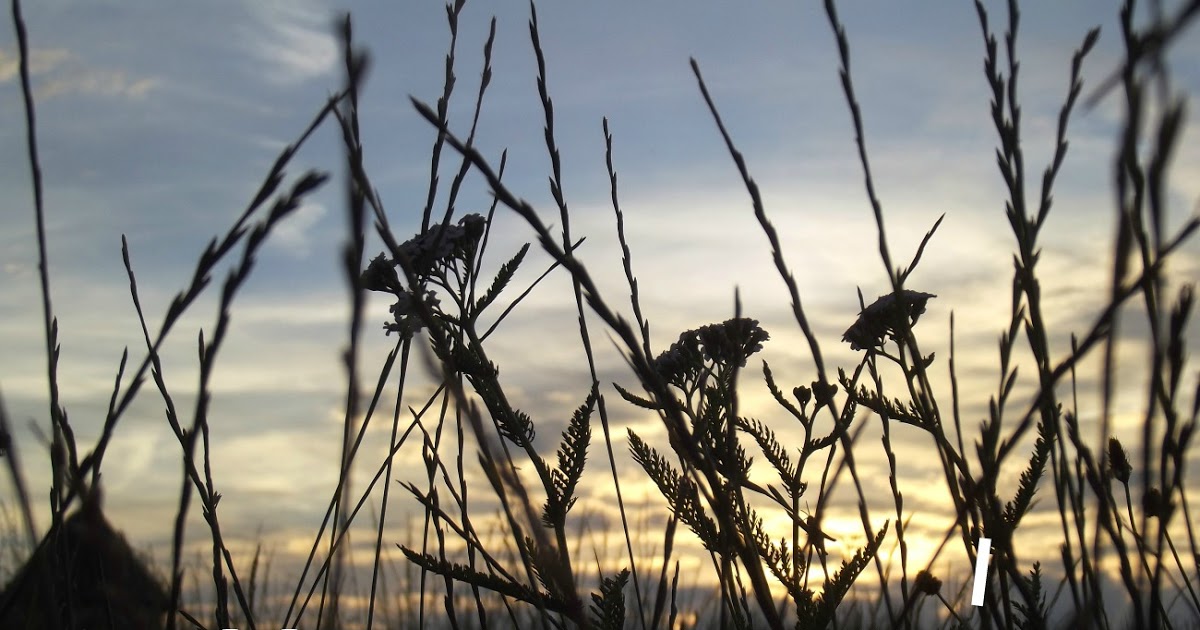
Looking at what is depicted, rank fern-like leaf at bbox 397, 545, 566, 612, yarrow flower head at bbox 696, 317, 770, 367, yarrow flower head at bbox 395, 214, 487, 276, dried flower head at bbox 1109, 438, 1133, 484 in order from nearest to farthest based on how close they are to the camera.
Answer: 1. fern-like leaf at bbox 397, 545, 566, 612
2. dried flower head at bbox 1109, 438, 1133, 484
3. yarrow flower head at bbox 395, 214, 487, 276
4. yarrow flower head at bbox 696, 317, 770, 367

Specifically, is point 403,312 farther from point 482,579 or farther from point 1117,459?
point 1117,459

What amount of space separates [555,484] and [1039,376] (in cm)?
90

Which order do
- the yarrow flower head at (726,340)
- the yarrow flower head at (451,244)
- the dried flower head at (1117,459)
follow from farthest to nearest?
the yarrow flower head at (726,340) → the yarrow flower head at (451,244) → the dried flower head at (1117,459)

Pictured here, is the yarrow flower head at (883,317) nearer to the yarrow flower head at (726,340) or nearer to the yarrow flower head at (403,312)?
the yarrow flower head at (726,340)

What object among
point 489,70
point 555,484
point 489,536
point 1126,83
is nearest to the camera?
point 1126,83

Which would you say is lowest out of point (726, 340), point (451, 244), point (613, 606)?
point (613, 606)

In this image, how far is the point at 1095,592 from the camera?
4.11ft

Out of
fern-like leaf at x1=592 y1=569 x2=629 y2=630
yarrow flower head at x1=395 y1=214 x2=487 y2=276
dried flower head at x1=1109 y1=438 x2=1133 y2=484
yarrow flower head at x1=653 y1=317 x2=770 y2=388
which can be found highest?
yarrow flower head at x1=395 y1=214 x2=487 y2=276

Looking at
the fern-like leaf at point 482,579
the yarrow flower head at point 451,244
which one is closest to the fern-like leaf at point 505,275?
the yarrow flower head at point 451,244

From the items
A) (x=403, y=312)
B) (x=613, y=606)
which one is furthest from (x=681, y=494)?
(x=403, y=312)

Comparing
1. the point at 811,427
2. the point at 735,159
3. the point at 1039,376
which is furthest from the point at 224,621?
the point at 811,427

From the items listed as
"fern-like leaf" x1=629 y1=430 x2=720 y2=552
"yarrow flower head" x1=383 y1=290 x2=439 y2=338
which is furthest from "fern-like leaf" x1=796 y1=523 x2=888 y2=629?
"yarrow flower head" x1=383 y1=290 x2=439 y2=338

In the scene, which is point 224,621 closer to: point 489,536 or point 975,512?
point 975,512

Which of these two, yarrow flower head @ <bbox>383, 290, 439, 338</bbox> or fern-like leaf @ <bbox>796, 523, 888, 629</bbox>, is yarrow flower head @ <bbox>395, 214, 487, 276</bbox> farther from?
fern-like leaf @ <bbox>796, 523, 888, 629</bbox>
